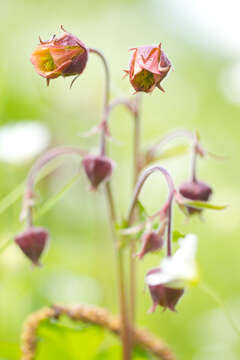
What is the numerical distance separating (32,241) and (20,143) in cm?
73

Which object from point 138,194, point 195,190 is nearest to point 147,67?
point 138,194

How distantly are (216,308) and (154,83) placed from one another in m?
1.33

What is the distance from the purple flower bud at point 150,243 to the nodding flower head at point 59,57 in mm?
260

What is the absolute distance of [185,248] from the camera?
673mm

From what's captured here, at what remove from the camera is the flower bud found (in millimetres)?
977

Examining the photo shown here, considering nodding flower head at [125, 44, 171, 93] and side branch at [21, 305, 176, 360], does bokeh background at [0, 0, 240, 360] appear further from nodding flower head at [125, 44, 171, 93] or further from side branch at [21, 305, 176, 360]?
nodding flower head at [125, 44, 171, 93]

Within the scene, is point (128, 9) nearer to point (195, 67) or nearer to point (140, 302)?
point (195, 67)

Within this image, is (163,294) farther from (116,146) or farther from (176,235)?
(116,146)

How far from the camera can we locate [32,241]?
3.21ft

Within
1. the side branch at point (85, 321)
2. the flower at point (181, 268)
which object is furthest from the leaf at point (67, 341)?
the flower at point (181, 268)

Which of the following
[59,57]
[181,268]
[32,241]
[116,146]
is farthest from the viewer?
[116,146]

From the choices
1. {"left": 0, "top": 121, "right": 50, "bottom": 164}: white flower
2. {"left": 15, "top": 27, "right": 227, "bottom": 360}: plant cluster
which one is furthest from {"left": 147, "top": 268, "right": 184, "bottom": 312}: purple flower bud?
{"left": 0, "top": 121, "right": 50, "bottom": 164}: white flower

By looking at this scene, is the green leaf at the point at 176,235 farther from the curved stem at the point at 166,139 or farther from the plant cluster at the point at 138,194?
the curved stem at the point at 166,139

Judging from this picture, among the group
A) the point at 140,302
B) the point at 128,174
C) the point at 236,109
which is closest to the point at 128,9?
the point at 236,109
